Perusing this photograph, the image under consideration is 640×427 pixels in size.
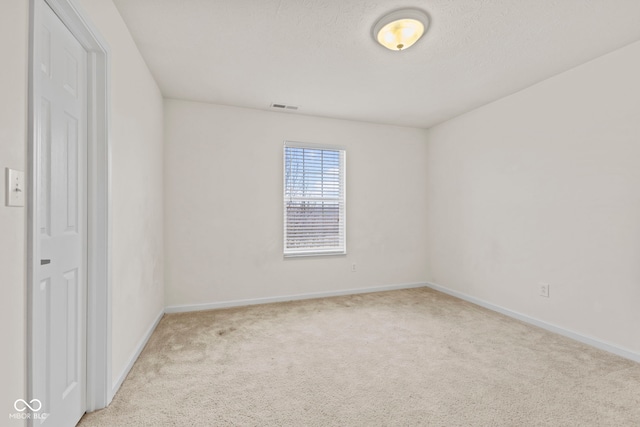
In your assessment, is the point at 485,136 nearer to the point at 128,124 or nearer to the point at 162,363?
the point at 128,124

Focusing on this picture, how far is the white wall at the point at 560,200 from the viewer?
247 cm

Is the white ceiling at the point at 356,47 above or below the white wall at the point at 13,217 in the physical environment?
above

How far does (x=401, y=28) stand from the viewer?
2137mm

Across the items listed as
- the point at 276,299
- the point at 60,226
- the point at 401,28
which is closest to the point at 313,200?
the point at 276,299

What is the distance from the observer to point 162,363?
235 centimetres

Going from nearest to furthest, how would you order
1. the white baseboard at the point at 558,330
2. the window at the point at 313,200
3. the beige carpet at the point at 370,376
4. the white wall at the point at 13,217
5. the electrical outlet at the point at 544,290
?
1. the white wall at the point at 13,217
2. the beige carpet at the point at 370,376
3. the white baseboard at the point at 558,330
4. the electrical outlet at the point at 544,290
5. the window at the point at 313,200

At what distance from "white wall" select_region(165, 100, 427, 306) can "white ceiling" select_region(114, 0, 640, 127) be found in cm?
49

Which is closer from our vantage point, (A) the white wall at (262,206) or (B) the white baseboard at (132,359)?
(B) the white baseboard at (132,359)

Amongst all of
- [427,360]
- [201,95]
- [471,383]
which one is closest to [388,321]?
[427,360]

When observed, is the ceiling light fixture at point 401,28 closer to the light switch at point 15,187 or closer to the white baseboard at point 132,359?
the light switch at point 15,187

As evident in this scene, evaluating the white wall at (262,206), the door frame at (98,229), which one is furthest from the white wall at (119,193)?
the white wall at (262,206)

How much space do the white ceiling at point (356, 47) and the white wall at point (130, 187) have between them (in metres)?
0.24

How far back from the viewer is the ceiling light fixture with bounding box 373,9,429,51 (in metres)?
2.03

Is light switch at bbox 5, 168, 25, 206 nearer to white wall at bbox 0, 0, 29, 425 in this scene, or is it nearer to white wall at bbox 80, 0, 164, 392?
white wall at bbox 0, 0, 29, 425
